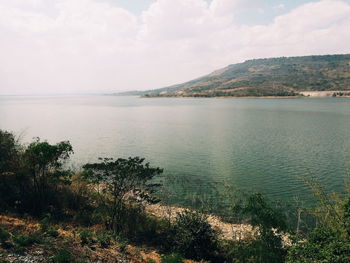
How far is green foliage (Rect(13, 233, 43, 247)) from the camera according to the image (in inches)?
601

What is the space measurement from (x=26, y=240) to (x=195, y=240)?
12531 mm

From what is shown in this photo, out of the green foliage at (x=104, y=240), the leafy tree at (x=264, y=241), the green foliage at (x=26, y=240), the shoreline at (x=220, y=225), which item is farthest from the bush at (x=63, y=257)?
the shoreline at (x=220, y=225)

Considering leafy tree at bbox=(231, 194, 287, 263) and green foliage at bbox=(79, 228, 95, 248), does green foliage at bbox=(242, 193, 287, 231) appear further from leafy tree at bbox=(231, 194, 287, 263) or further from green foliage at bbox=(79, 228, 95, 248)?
green foliage at bbox=(79, 228, 95, 248)

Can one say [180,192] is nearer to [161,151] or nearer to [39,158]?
[39,158]

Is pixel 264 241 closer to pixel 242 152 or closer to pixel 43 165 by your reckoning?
pixel 43 165

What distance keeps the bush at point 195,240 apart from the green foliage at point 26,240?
1050 centimetres

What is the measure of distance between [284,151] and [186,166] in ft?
89.0

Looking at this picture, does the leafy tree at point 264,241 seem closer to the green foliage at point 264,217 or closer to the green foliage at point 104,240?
the green foliage at point 264,217

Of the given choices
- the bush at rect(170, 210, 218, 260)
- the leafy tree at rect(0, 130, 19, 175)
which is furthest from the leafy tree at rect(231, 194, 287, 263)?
the leafy tree at rect(0, 130, 19, 175)

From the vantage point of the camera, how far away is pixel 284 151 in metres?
59.8

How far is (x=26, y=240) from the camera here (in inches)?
607

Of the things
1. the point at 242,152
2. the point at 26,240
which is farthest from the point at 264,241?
the point at 242,152

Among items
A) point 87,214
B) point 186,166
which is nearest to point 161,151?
point 186,166

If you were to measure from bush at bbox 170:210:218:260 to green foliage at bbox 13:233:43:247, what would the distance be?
10.5m
